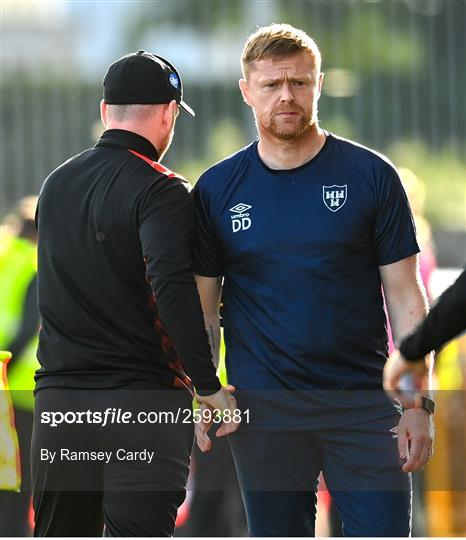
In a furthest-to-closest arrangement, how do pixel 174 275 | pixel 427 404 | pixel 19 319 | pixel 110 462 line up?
pixel 19 319
pixel 427 404
pixel 110 462
pixel 174 275

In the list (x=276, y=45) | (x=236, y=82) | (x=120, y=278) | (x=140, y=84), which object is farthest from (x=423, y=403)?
(x=236, y=82)

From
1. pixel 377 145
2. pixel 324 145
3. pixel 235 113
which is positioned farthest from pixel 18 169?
pixel 324 145

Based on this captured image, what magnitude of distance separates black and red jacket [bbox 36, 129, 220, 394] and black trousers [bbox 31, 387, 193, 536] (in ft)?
0.22

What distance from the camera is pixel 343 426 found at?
12.6 feet

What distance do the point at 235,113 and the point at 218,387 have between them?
5.26 meters

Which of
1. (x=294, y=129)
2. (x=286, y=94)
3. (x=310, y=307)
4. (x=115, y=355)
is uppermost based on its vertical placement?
(x=286, y=94)

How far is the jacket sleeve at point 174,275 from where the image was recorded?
360cm

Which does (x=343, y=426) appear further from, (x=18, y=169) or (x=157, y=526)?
(x=18, y=169)

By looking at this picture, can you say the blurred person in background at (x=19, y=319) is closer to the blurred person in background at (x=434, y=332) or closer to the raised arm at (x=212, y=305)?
the raised arm at (x=212, y=305)

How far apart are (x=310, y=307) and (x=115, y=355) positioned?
0.62 metres

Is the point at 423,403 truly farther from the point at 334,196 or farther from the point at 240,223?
the point at 240,223

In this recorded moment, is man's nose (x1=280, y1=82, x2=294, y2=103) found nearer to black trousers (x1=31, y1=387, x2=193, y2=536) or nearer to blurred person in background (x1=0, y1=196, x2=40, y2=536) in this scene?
black trousers (x1=31, y1=387, x2=193, y2=536)

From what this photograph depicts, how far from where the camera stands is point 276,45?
3885 millimetres

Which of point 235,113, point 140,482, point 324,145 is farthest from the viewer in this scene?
point 235,113
